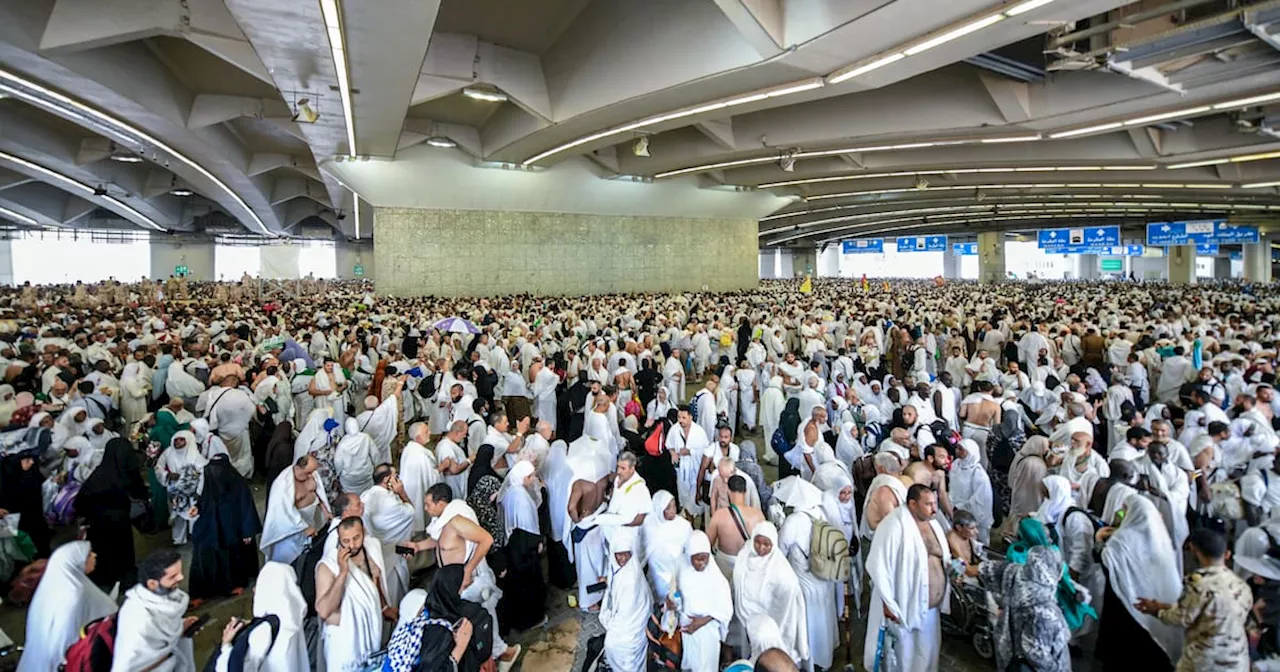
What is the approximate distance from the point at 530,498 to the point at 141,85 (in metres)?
14.1

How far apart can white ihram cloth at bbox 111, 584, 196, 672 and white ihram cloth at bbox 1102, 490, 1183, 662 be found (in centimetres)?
519

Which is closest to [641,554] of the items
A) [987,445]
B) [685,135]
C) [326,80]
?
[987,445]

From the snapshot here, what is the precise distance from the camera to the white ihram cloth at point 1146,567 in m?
3.77

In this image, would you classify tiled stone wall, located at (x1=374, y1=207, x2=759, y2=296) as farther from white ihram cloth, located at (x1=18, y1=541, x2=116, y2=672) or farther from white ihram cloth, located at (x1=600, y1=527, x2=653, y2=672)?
white ihram cloth, located at (x1=600, y1=527, x2=653, y2=672)

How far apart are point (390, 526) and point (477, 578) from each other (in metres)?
0.95

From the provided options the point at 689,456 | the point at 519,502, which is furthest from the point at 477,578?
the point at 689,456

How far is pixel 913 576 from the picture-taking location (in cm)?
375

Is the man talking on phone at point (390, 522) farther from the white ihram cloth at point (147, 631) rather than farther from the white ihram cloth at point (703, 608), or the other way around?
the white ihram cloth at point (703, 608)

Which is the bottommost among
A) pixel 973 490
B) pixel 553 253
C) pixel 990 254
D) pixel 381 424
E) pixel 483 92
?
pixel 973 490

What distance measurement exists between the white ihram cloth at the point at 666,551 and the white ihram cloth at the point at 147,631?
2.46 metres

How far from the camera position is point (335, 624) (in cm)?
336

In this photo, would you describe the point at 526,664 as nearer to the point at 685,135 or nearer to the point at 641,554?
the point at 641,554

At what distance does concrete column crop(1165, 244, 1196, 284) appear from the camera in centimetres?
4112

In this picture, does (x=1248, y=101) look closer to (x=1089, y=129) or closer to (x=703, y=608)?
(x=1089, y=129)
